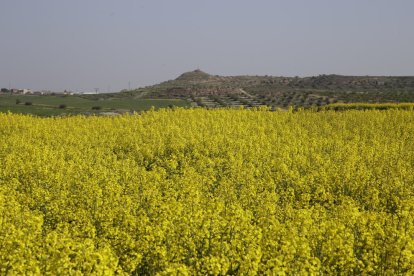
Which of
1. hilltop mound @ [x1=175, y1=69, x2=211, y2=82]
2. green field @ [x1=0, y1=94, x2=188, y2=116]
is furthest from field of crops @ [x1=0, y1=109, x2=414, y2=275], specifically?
hilltop mound @ [x1=175, y1=69, x2=211, y2=82]

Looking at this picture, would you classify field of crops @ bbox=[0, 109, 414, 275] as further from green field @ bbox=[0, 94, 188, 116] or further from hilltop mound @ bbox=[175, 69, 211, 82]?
hilltop mound @ bbox=[175, 69, 211, 82]

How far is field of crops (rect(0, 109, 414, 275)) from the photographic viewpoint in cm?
841

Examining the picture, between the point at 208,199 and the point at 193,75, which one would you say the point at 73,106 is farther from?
the point at 193,75

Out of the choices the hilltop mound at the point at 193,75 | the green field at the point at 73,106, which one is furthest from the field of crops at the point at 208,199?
the hilltop mound at the point at 193,75

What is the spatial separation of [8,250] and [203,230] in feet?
12.6

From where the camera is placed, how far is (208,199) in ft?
41.6

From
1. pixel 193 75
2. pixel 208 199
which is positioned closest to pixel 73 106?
pixel 208 199

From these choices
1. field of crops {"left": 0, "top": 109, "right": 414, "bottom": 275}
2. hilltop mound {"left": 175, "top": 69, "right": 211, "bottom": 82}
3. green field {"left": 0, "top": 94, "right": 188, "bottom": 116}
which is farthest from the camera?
hilltop mound {"left": 175, "top": 69, "right": 211, "bottom": 82}

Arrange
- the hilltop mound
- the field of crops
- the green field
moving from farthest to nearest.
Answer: the hilltop mound < the green field < the field of crops

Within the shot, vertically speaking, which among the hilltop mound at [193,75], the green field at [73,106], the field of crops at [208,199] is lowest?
the field of crops at [208,199]

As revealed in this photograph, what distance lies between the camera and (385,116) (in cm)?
2922

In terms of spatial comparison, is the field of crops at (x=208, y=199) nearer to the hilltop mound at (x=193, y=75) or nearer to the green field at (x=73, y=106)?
the green field at (x=73, y=106)

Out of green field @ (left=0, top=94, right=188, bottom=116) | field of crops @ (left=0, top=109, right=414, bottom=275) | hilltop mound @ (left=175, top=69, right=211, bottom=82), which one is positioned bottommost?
field of crops @ (left=0, top=109, right=414, bottom=275)

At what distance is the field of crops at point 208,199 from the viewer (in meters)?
8.41
